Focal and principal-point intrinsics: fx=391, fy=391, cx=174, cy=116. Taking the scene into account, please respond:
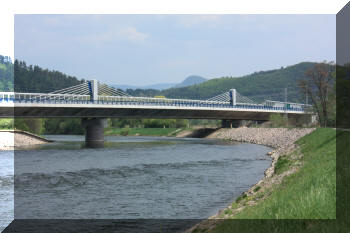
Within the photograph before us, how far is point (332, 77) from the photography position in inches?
2514

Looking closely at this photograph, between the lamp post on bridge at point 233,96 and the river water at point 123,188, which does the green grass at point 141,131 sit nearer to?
the lamp post on bridge at point 233,96

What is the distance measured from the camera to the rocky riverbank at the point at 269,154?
16062 millimetres

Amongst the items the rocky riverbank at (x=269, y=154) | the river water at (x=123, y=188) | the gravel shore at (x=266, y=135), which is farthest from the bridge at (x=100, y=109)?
the river water at (x=123, y=188)

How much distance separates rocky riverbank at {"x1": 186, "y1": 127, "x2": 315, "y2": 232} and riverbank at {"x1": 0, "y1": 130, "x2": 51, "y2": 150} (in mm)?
42051

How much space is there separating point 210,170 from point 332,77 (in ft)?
131

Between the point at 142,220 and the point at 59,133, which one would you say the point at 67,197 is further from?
the point at 59,133

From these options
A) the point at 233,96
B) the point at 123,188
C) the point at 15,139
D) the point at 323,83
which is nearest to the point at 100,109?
the point at 15,139

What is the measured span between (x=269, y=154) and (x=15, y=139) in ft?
147

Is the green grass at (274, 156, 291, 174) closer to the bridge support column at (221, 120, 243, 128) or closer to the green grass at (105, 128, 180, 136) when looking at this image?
the bridge support column at (221, 120, 243, 128)

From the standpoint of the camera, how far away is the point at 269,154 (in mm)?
48562

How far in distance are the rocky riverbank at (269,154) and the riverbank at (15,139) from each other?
42051 millimetres

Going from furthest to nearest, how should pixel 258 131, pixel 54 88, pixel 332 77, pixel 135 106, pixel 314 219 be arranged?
pixel 54 88 → pixel 258 131 → pixel 135 106 → pixel 332 77 → pixel 314 219

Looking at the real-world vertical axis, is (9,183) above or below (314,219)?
below

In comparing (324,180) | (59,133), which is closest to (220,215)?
(324,180)
